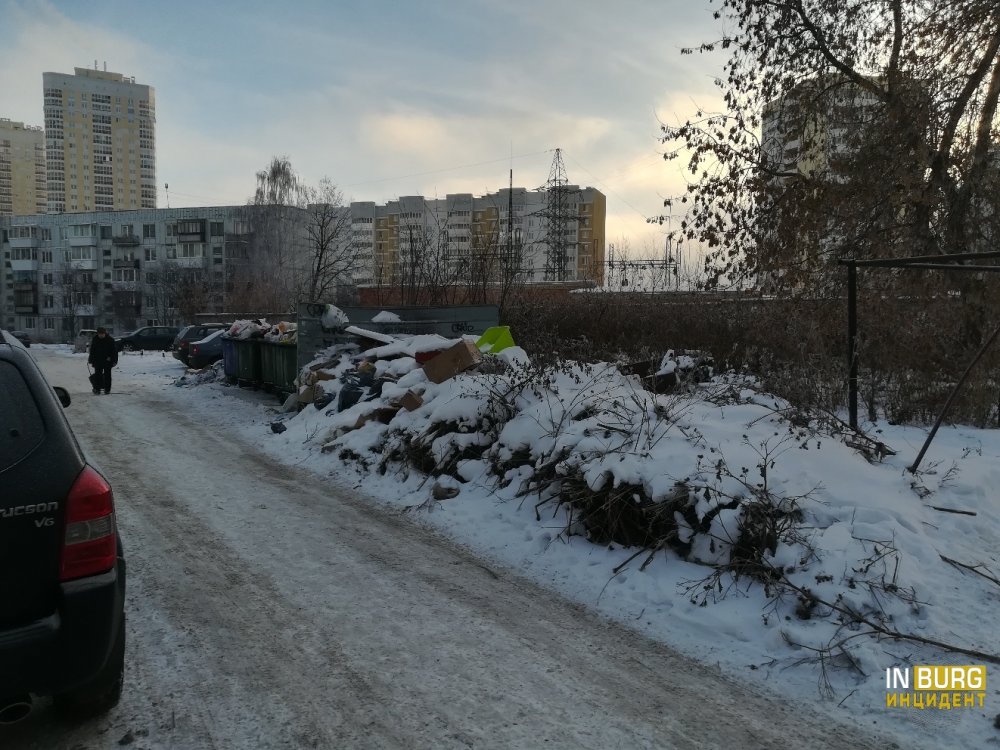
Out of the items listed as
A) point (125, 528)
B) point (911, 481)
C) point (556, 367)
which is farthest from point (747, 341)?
point (125, 528)

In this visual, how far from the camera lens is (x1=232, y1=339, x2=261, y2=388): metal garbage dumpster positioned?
52.5ft

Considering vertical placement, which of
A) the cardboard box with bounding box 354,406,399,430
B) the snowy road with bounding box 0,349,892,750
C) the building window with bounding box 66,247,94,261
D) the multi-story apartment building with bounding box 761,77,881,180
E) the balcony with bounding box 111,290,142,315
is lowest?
the snowy road with bounding box 0,349,892,750

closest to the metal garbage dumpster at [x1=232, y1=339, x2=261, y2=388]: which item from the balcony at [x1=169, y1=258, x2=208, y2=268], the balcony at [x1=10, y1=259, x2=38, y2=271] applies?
the balcony at [x1=169, y1=258, x2=208, y2=268]

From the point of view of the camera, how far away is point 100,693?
2.88m

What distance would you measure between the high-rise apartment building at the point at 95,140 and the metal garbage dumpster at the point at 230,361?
115m

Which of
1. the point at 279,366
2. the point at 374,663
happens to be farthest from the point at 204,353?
the point at 374,663

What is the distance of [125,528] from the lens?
5.79m

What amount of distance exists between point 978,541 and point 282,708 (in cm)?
497

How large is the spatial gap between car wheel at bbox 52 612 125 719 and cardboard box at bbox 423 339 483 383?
6619 mm

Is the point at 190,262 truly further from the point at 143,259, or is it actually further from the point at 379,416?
the point at 379,416

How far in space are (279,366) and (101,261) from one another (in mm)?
81196

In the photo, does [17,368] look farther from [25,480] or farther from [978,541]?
[978,541]

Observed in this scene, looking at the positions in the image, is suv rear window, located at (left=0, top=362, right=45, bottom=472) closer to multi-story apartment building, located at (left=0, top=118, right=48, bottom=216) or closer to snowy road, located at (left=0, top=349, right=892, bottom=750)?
snowy road, located at (left=0, top=349, right=892, bottom=750)

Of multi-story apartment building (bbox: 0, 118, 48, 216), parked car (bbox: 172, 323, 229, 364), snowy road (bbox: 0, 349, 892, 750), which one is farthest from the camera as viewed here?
multi-story apartment building (bbox: 0, 118, 48, 216)
